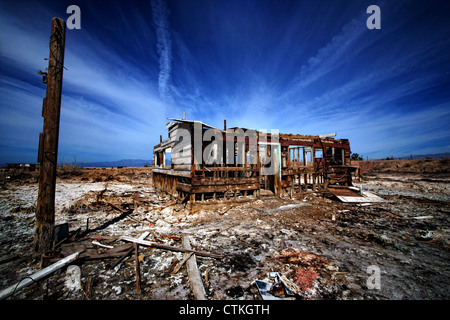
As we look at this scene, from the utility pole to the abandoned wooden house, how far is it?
3.71 metres

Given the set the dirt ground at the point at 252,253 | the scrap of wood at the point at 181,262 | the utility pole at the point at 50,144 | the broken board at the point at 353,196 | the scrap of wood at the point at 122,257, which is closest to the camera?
the dirt ground at the point at 252,253

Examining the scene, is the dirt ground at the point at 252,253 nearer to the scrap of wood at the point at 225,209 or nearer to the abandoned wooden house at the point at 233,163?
the scrap of wood at the point at 225,209

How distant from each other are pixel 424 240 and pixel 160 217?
939 centimetres

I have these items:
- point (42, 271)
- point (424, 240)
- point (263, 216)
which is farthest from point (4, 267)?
point (424, 240)

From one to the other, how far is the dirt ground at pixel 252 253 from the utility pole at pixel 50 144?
1.76ft

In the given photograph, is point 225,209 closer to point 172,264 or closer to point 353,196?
point 172,264

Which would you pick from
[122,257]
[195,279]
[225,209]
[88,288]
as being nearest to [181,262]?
[195,279]

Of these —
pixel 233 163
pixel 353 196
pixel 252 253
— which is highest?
pixel 233 163

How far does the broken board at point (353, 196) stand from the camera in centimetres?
950

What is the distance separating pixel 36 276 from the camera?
3.03m

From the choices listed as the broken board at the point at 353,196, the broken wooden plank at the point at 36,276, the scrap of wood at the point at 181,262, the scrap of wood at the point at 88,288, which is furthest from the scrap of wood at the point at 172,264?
the broken board at the point at 353,196

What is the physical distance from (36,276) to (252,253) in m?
4.47

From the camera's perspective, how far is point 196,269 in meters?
3.42

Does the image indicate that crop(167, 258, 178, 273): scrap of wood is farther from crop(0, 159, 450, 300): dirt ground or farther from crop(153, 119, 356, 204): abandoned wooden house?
crop(153, 119, 356, 204): abandoned wooden house
